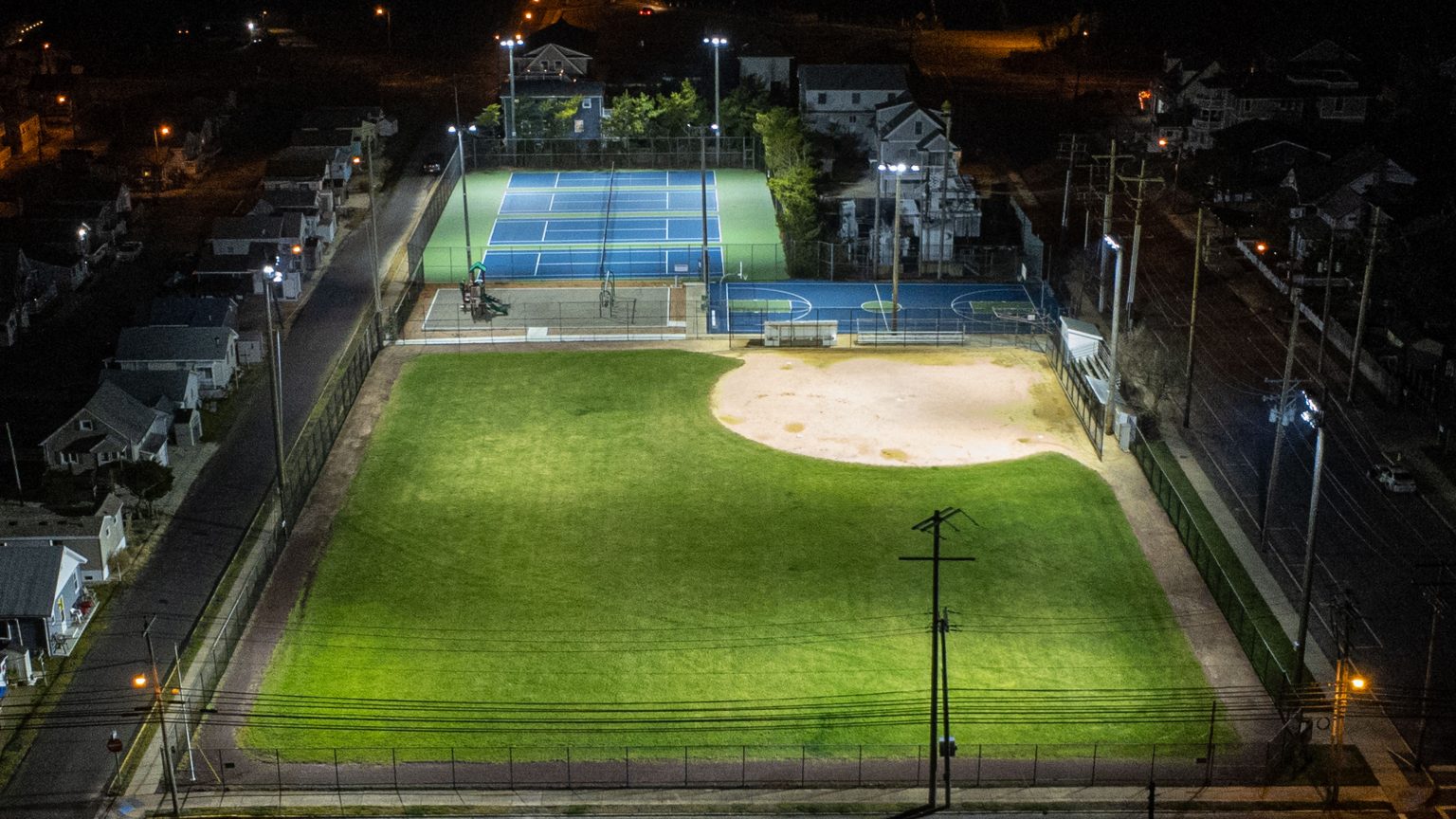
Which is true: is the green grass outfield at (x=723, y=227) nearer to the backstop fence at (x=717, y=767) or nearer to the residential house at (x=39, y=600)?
the residential house at (x=39, y=600)

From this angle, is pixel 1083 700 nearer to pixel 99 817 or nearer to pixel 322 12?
pixel 99 817

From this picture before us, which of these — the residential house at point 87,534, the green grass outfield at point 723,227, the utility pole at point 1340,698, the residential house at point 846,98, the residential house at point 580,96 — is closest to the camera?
the utility pole at point 1340,698

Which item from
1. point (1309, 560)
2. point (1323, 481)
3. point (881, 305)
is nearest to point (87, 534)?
point (1309, 560)

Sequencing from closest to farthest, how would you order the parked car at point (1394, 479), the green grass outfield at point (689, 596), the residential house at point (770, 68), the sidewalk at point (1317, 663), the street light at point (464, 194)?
the sidewalk at point (1317, 663) → the green grass outfield at point (689, 596) → the parked car at point (1394, 479) → the street light at point (464, 194) → the residential house at point (770, 68)

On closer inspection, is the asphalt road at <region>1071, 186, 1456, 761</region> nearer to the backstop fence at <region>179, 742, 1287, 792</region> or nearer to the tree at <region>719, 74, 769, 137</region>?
the backstop fence at <region>179, 742, 1287, 792</region>

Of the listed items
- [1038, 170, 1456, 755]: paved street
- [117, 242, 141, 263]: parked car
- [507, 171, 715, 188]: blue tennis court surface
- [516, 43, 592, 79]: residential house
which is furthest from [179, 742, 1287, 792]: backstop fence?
[516, 43, 592, 79]: residential house

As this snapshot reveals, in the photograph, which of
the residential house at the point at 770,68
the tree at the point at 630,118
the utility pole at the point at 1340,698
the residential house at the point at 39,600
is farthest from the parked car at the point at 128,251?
the utility pole at the point at 1340,698

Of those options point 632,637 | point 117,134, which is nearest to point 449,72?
point 117,134
